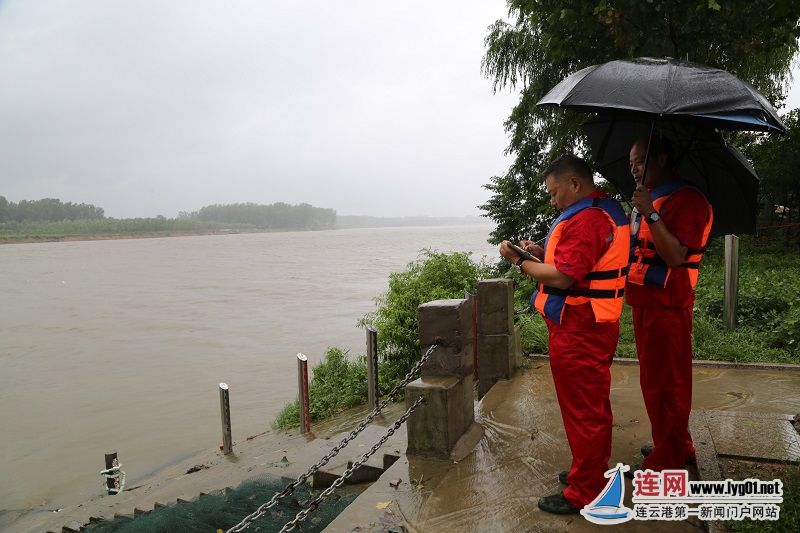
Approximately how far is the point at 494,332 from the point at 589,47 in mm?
3071

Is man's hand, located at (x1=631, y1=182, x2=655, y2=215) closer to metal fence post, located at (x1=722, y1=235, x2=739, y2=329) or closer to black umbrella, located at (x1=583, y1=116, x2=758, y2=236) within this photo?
black umbrella, located at (x1=583, y1=116, x2=758, y2=236)

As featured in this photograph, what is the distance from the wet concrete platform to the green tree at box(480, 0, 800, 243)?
9.34 ft

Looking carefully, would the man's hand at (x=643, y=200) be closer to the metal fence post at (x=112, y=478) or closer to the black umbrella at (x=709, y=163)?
the black umbrella at (x=709, y=163)

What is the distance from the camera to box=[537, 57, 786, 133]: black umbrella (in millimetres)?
2664

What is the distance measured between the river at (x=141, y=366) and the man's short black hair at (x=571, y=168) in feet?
27.2

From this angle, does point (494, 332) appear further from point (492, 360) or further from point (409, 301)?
point (409, 301)

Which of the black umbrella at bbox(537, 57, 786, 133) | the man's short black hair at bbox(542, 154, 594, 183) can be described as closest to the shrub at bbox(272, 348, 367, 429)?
the man's short black hair at bbox(542, 154, 594, 183)

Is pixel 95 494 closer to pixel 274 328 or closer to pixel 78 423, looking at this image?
pixel 78 423

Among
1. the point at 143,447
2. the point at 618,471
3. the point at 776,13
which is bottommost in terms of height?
the point at 143,447

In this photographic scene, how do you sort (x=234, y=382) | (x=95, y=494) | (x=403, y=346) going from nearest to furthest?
(x=95, y=494) < (x=403, y=346) < (x=234, y=382)

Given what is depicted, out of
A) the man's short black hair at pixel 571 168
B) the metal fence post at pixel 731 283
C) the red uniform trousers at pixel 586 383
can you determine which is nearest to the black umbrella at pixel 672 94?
the man's short black hair at pixel 571 168

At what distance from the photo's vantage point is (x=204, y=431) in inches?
408

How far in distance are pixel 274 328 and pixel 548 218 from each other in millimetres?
10206

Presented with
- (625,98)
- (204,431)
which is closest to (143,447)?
(204,431)
